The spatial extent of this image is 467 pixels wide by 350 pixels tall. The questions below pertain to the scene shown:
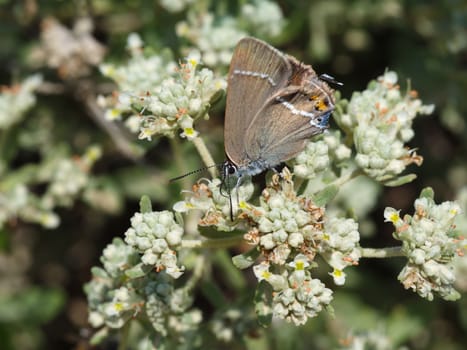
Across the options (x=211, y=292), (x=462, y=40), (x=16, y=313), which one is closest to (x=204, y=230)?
(x=211, y=292)

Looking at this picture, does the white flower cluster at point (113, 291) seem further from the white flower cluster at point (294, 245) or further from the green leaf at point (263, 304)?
the white flower cluster at point (294, 245)

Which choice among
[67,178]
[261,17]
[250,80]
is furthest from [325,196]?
[67,178]

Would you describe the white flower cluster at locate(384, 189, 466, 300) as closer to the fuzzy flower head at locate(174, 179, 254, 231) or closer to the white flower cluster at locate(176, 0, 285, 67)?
the fuzzy flower head at locate(174, 179, 254, 231)

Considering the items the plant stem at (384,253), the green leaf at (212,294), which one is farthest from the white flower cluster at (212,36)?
the plant stem at (384,253)

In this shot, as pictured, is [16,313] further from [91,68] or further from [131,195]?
[91,68]

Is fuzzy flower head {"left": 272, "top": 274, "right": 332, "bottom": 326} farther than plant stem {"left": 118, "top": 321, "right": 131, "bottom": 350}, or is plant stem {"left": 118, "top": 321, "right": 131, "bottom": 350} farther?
plant stem {"left": 118, "top": 321, "right": 131, "bottom": 350}

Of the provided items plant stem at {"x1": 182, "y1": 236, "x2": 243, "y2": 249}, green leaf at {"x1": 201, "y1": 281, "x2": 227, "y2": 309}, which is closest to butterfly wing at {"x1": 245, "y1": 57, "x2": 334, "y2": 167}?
plant stem at {"x1": 182, "y1": 236, "x2": 243, "y2": 249}

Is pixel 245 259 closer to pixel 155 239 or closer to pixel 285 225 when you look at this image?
pixel 285 225
